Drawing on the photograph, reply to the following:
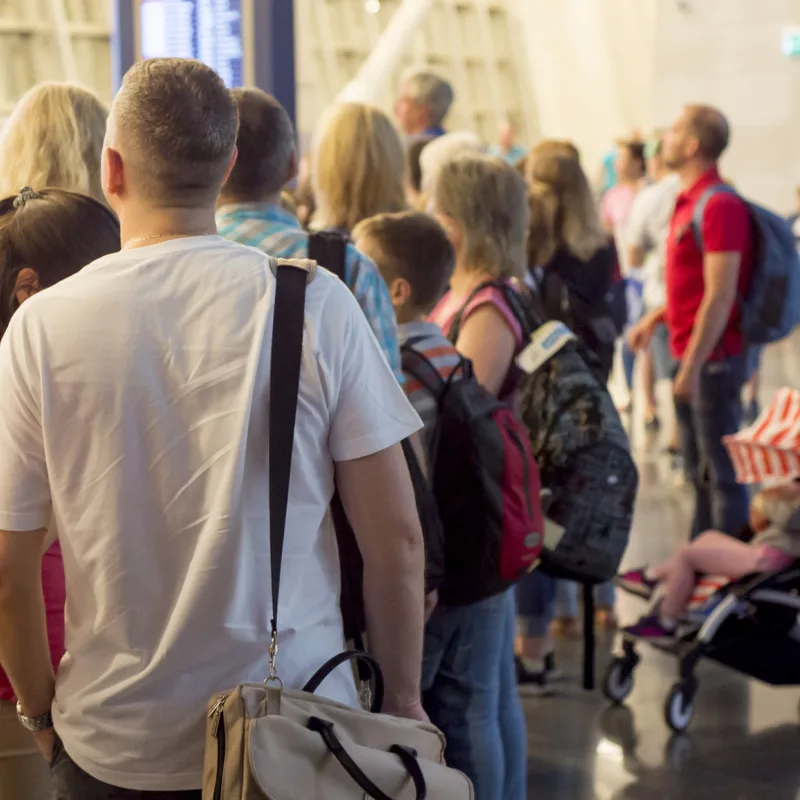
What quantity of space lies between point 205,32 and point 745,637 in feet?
9.06

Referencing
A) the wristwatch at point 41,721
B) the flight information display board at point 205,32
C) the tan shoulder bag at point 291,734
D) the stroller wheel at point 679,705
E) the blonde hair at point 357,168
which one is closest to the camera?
the tan shoulder bag at point 291,734

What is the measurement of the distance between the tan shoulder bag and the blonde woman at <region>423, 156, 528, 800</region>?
980 millimetres

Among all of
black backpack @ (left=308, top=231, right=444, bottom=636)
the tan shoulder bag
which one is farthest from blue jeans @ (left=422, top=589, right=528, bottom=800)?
the tan shoulder bag

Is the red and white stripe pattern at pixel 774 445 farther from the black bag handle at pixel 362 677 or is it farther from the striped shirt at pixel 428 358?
the black bag handle at pixel 362 677

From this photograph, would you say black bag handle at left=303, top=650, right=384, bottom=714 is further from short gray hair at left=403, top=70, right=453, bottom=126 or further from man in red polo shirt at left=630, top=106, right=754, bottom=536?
short gray hair at left=403, top=70, right=453, bottom=126

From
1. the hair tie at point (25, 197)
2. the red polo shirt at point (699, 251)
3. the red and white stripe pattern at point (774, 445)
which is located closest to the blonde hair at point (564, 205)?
the red polo shirt at point (699, 251)

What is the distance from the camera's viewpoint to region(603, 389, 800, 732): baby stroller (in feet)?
13.1

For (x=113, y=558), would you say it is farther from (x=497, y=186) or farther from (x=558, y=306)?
(x=558, y=306)

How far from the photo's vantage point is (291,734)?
1.60 meters

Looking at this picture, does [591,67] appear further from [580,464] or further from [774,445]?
[580,464]

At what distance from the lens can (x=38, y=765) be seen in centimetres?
209

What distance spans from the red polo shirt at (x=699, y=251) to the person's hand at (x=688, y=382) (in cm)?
12

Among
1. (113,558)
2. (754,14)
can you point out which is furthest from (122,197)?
(754,14)

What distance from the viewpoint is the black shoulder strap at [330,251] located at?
2516 mm
